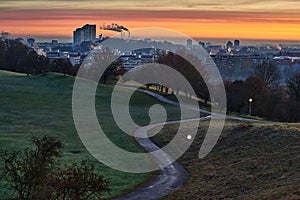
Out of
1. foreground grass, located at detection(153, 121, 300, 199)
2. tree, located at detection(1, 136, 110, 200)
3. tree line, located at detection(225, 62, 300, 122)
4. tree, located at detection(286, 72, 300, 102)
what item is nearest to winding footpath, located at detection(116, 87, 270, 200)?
foreground grass, located at detection(153, 121, 300, 199)

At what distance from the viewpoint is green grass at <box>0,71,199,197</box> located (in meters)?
31.6

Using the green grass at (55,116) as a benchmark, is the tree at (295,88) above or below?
above

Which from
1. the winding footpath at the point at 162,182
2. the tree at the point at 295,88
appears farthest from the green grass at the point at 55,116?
the tree at the point at 295,88

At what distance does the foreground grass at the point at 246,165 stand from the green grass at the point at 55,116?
12.0ft

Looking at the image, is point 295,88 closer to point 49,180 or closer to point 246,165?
point 246,165

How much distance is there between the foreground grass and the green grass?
12.0ft

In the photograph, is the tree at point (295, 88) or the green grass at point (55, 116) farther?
the tree at point (295, 88)

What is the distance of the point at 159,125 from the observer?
47219 millimetres

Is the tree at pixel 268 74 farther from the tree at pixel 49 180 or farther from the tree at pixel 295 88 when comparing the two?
the tree at pixel 49 180

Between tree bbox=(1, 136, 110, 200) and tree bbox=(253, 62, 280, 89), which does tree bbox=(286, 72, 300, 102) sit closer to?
tree bbox=(253, 62, 280, 89)

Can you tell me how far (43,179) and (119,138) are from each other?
78.6ft

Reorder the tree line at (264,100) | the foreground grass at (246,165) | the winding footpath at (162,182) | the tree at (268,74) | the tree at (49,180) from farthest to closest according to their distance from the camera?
the tree at (268,74), the tree line at (264,100), the winding footpath at (162,182), the foreground grass at (246,165), the tree at (49,180)

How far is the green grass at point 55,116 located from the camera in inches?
1244

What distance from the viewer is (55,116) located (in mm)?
51344
